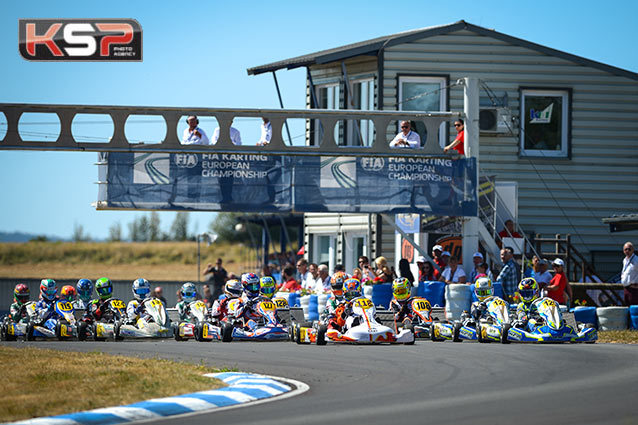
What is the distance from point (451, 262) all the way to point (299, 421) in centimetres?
1320

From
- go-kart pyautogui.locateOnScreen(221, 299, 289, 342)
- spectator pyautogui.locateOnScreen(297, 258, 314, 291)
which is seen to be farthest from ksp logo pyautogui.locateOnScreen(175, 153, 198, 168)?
spectator pyautogui.locateOnScreen(297, 258, 314, 291)

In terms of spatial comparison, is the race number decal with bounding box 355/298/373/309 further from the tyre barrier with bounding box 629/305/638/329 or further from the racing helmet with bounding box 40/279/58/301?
the racing helmet with bounding box 40/279/58/301

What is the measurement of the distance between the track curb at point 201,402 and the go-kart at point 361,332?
5760 millimetres

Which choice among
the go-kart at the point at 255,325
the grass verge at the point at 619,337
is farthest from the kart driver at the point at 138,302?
the grass verge at the point at 619,337

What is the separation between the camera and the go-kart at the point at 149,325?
61.7 ft

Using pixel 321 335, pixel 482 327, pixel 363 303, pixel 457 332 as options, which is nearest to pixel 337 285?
pixel 363 303

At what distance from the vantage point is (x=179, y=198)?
831 inches

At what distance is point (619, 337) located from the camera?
1805cm

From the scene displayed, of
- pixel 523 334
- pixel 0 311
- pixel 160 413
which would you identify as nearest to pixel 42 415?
pixel 160 413

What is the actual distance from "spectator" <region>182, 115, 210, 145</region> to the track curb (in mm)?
10619

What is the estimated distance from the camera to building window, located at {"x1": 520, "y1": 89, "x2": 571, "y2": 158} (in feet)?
87.4

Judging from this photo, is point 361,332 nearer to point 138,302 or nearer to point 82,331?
point 138,302

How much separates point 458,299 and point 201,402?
441 inches

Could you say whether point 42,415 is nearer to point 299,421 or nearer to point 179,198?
point 299,421
